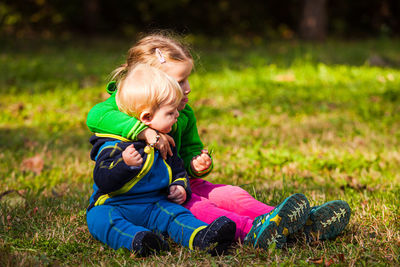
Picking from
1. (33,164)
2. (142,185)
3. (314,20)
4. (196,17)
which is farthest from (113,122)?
(196,17)

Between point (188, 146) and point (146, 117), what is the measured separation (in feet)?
1.80

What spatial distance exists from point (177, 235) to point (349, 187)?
1716 millimetres

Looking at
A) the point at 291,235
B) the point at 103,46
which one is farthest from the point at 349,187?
the point at 103,46

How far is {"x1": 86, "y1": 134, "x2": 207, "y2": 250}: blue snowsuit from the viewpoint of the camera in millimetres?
2408

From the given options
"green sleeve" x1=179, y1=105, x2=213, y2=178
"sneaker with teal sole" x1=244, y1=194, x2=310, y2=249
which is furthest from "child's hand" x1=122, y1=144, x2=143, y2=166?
"sneaker with teal sole" x1=244, y1=194, x2=310, y2=249

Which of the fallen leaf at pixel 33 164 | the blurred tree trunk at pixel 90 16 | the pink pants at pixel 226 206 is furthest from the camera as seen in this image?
the blurred tree trunk at pixel 90 16

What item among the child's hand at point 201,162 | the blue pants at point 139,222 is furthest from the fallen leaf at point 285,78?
the blue pants at point 139,222

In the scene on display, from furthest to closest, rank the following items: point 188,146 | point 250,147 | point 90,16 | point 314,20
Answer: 1. point 90,16
2. point 314,20
3. point 250,147
4. point 188,146

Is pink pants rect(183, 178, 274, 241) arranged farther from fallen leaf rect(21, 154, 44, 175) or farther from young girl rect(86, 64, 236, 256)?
fallen leaf rect(21, 154, 44, 175)

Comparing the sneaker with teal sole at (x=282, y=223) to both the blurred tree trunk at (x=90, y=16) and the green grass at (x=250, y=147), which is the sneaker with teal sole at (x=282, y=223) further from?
the blurred tree trunk at (x=90, y=16)

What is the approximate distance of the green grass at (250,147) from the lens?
2.38 meters

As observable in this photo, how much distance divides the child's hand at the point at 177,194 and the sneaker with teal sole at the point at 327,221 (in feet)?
Answer: 2.24

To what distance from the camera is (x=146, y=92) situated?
2.48 metres

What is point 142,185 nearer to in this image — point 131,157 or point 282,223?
point 131,157
